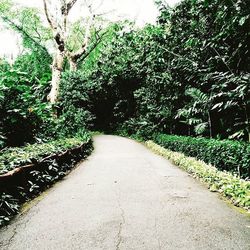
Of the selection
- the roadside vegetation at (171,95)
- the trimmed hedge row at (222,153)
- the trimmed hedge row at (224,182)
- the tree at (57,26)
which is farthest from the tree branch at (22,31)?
the trimmed hedge row at (224,182)

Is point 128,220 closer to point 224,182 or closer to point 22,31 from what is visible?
point 224,182

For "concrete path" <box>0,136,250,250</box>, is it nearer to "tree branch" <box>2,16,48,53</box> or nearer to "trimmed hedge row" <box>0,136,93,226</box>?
"trimmed hedge row" <box>0,136,93,226</box>

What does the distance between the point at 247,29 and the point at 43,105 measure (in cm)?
767

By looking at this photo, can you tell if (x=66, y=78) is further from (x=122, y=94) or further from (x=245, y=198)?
(x=245, y=198)

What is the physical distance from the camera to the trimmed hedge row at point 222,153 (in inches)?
297

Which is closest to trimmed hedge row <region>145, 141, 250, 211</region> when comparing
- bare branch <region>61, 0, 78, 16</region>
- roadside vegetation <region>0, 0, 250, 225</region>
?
roadside vegetation <region>0, 0, 250, 225</region>

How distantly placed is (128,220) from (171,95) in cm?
1302

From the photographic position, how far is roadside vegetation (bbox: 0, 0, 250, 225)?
25.1 feet

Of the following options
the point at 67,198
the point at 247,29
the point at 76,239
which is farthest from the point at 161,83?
the point at 76,239

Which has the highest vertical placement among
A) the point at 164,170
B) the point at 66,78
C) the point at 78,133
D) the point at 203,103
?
the point at 66,78

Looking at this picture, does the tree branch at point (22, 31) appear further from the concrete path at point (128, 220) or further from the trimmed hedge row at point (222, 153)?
the concrete path at point (128, 220)

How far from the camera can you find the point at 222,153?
8703 millimetres

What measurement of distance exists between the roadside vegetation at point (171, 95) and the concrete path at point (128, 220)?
24.0 inches

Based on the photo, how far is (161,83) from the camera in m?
17.2
